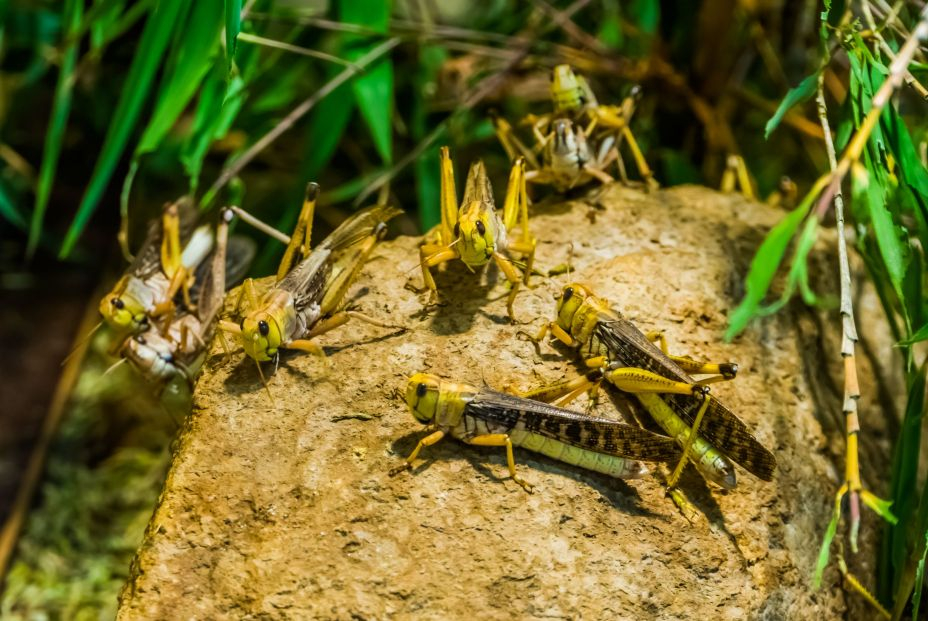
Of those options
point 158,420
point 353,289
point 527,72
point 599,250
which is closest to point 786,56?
point 527,72

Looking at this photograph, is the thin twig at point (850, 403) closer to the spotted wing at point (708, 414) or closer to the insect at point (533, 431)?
the spotted wing at point (708, 414)

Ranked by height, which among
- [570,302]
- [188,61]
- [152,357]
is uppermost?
[188,61]

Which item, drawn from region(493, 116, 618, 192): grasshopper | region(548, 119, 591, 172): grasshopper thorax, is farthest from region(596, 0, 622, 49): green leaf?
region(548, 119, 591, 172): grasshopper thorax

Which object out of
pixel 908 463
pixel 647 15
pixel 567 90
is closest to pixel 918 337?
pixel 908 463

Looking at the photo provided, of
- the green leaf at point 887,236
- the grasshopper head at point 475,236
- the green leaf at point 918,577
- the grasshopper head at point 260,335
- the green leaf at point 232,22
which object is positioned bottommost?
the green leaf at point 918,577

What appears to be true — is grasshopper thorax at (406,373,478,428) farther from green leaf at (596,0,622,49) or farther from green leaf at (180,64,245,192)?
green leaf at (596,0,622,49)

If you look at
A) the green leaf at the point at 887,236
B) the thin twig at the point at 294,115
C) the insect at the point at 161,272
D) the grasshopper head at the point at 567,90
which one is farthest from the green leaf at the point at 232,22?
the green leaf at the point at 887,236

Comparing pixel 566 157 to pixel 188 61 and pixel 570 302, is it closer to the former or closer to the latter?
pixel 570 302

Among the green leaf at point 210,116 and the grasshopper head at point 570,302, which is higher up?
the green leaf at point 210,116
